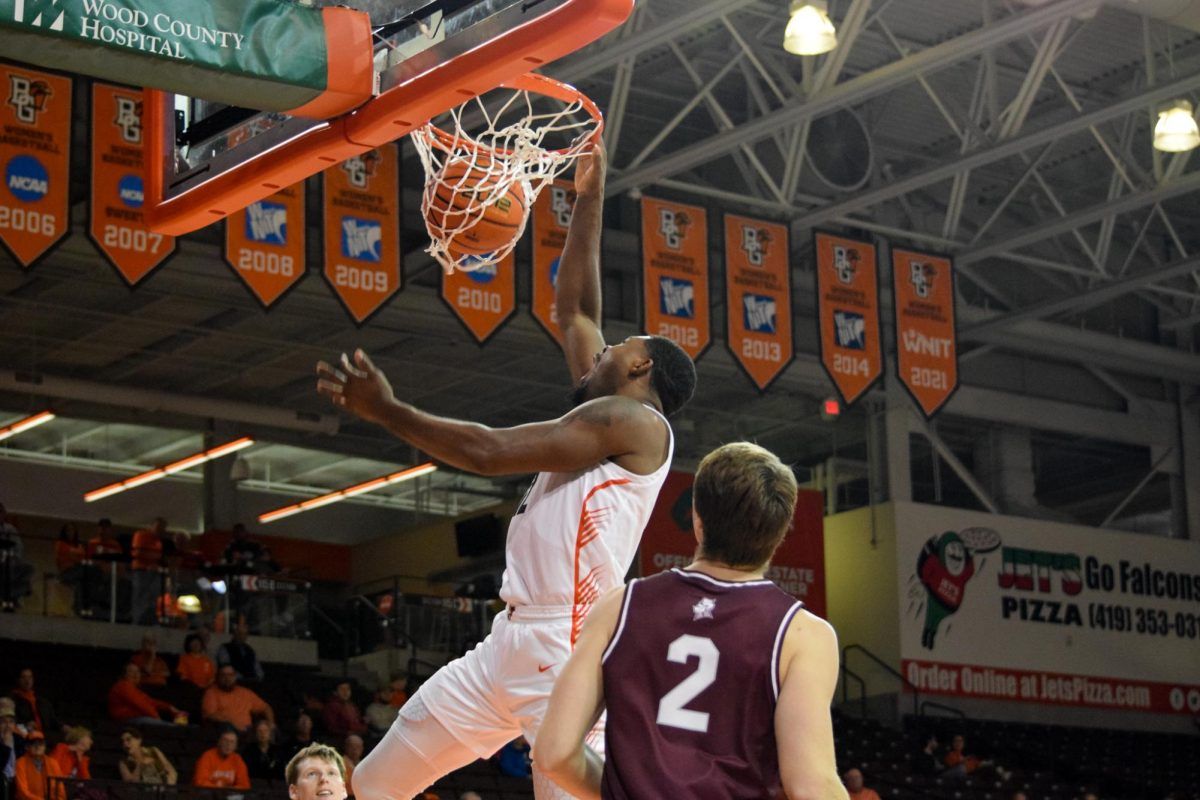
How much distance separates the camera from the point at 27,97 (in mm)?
14094

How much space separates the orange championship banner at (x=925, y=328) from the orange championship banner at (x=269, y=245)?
660 cm

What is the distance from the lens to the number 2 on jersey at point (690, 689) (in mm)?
3404

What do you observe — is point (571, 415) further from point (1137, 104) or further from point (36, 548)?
point (36, 548)

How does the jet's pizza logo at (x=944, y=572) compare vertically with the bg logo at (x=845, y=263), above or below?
below

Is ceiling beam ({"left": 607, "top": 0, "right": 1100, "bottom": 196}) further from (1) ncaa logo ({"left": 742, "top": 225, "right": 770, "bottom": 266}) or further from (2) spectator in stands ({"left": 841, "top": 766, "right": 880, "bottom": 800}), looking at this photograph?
(2) spectator in stands ({"left": 841, "top": 766, "right": 880, "bottom": 800})

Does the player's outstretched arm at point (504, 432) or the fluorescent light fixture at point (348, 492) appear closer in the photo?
the player's outstretched arm at point (504, 432)

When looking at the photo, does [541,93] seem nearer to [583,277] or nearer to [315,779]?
[583,277]

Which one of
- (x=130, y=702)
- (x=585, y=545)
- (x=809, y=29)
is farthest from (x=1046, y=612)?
(x=585, y=545)

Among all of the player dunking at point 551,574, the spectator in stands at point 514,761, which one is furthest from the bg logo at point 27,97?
the player dunking at point 551,574

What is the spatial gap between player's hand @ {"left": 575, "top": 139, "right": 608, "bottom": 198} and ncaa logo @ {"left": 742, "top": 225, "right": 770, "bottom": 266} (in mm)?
11778

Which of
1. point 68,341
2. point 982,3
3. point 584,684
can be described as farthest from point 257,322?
point 584,684

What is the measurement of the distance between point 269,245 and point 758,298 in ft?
17.1

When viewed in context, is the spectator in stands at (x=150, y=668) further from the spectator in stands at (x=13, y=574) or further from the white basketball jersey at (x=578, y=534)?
the white basketball jersey at (x=578, y=534)

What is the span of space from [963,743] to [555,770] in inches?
724
